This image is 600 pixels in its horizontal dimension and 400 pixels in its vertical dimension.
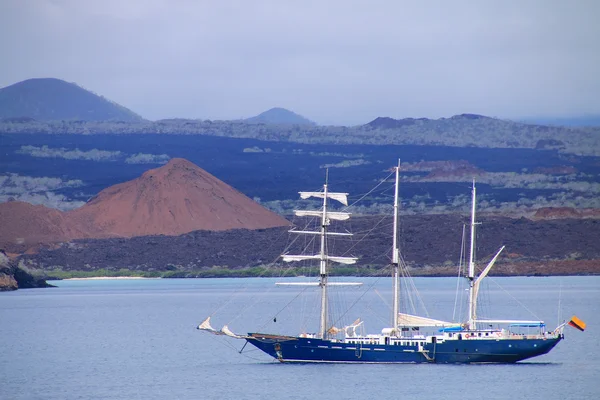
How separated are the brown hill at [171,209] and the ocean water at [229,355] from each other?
53058mm

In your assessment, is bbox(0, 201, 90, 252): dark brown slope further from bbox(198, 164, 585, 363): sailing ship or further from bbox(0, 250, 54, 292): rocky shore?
bbox(198, 164, 585, 363): sailing ship

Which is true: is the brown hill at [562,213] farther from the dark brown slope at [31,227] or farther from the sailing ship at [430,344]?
the sailing ship at [430,344]

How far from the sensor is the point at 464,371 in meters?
56.2

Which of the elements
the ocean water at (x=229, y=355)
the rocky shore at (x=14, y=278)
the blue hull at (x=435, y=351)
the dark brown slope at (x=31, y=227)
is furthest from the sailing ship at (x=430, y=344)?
the dark brown slope at (x=31, y=227)

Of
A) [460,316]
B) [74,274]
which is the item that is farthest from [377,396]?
[74,274]

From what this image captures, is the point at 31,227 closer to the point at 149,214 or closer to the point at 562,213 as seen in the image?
the point at 149,214

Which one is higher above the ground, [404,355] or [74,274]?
[404,355]

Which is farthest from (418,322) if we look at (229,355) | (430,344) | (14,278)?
(14,278)

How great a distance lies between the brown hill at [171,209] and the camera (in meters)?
176

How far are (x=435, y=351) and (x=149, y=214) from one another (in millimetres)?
122904

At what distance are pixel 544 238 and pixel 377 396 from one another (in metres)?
114

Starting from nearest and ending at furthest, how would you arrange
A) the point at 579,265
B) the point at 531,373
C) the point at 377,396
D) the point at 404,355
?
the point at 377,396 < the point at 531,373 < the point at 404,355 < the point at 579,265

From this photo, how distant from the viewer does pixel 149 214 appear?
17788 centimetres

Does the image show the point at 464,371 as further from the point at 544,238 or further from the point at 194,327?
the point at 544,238
